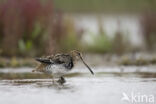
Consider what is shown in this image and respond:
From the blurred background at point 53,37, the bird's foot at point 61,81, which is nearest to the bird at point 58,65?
the bird's foot at point 61,81

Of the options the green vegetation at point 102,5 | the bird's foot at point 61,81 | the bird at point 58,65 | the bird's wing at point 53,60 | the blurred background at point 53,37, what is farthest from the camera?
the green vegetation at point 102,5

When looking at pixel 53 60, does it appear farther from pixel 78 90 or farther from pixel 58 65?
pixel 78 90

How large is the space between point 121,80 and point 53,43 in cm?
399

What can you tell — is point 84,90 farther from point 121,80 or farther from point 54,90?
point 121,80

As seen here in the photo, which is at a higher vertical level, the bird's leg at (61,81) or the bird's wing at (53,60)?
the bird's wing at (53,60)

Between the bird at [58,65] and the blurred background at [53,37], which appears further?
the blurred background at [53,37]

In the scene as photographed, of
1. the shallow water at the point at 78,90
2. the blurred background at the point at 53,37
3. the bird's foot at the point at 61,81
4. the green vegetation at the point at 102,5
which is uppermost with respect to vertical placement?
the green vegetation at the point at 102,5

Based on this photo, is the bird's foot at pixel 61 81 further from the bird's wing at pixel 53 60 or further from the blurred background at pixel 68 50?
the bird's wing at pixel 53 60

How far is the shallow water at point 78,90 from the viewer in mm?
10195

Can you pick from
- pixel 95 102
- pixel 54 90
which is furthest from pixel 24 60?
pixel 95 102

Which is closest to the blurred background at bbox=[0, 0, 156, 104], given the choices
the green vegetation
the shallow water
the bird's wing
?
the shallow water

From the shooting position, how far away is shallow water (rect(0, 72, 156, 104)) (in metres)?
10.2

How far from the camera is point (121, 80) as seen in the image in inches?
511

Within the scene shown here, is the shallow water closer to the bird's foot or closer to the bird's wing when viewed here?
the bird's foot
